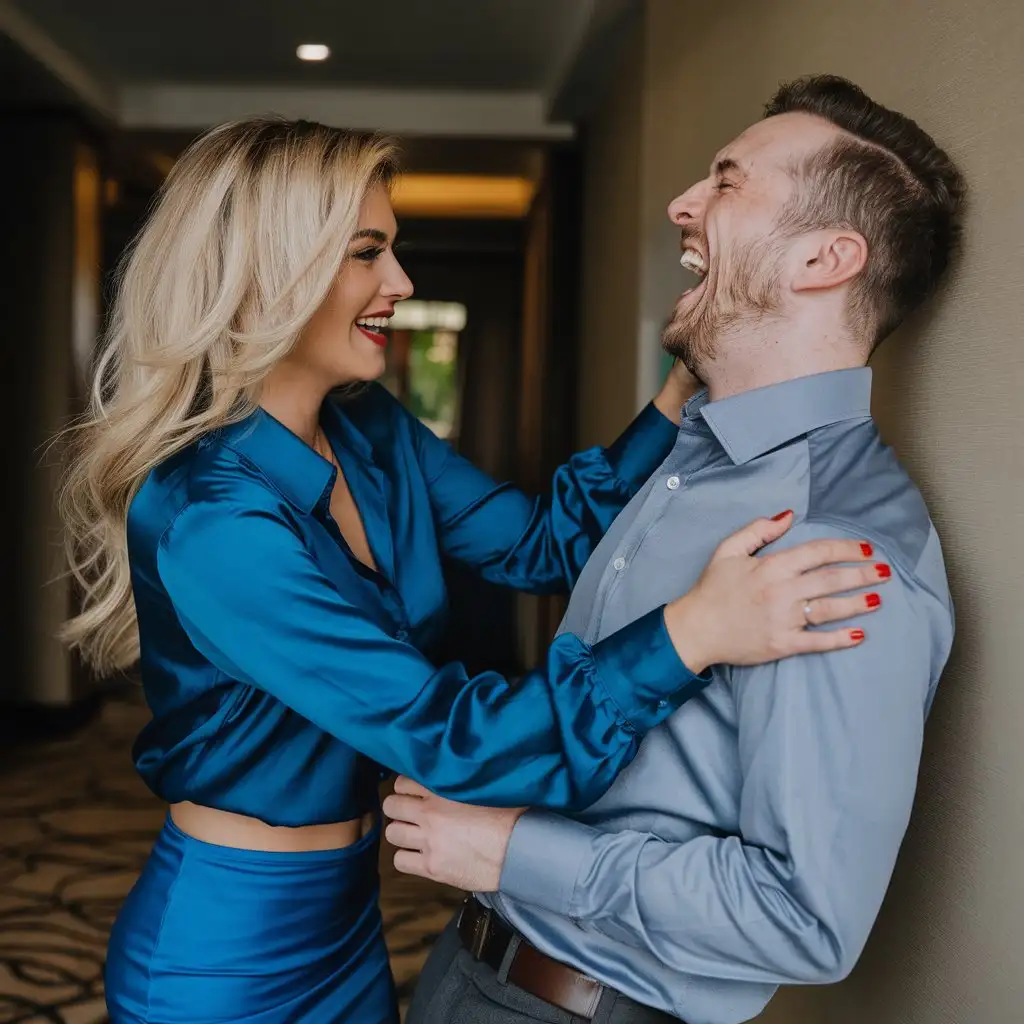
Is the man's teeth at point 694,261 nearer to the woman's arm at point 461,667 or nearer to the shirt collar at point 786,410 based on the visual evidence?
the shirt collar at point 786,410

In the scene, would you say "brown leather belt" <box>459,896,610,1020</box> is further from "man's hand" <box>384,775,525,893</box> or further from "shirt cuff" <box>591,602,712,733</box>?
"shirt cuff" <box>591,602,712,733</box>

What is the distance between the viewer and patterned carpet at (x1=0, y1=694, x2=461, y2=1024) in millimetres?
3020

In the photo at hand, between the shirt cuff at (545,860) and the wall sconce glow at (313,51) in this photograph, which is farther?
the wall sconce glow at (313,51)

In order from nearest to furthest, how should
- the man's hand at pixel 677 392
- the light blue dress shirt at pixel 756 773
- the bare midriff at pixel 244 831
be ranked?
the light blue dress shirt at pixel 756 773
the bare midriff at pixel 244 831
the man's hand at pixel 677 392

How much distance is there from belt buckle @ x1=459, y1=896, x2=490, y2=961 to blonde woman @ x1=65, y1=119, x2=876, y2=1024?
0.85ft

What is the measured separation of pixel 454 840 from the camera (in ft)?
4.17

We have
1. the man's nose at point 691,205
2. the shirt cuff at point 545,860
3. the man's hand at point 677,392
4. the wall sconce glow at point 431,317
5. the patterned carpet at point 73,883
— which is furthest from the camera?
the wall sconce glow at point 431,317

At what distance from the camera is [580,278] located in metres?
6.30

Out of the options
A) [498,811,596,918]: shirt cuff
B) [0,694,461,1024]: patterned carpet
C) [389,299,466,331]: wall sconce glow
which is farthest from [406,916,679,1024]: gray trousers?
[389,299,466,331]: wall sconce glow

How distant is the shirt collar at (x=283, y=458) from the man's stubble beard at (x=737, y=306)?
511 millimetres

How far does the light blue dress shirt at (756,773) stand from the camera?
3.58 ft

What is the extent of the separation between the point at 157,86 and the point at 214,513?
536 cm

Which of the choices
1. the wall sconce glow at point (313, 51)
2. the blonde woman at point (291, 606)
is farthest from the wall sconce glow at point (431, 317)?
the blonde woman at point (291, 606)

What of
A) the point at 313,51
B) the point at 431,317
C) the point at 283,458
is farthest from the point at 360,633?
the point at 431,317
